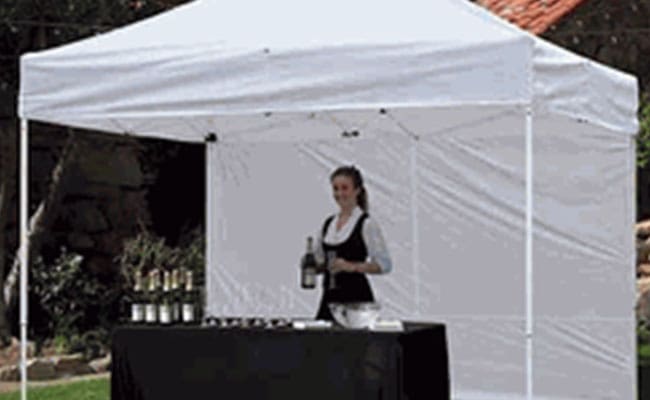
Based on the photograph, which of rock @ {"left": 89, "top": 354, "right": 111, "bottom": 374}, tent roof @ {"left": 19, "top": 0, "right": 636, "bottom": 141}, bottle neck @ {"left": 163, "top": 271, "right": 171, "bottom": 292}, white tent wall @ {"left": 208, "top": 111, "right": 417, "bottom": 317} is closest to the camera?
tent roof @ {"left": 19, "top": 0, "right": 636, "bottom": 141}

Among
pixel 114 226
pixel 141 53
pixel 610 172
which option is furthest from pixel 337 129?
pixel 114 226

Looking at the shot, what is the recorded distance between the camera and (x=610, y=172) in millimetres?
8562

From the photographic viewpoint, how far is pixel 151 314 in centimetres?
661

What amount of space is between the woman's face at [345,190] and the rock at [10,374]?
4.12 metres

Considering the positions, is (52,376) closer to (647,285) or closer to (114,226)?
(114,226)

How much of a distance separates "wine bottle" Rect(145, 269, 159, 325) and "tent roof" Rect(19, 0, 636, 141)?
2.49 feet

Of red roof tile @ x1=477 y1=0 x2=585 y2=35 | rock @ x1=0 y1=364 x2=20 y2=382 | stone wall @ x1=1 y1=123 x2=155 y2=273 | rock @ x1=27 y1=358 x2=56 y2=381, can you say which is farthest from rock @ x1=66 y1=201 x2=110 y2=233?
red roof tile @ x1=477 y1=0 x2=585 y2=35

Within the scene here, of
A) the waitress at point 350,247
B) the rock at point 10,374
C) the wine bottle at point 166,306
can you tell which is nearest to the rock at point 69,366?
the rock at point 10,374

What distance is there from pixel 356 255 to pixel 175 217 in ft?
23.6

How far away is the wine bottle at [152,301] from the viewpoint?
661 centimetres

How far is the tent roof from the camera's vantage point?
610 cm

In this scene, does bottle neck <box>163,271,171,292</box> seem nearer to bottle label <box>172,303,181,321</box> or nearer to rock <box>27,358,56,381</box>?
bottle label <box>172,303,181,321</box>

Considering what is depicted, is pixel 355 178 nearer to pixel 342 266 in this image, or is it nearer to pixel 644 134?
pixel 342 266

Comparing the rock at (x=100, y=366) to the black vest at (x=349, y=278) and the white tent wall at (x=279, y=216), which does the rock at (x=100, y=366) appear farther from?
the black vest at (x=349, y=278)
